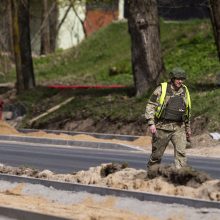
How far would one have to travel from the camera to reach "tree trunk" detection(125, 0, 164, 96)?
31.0m

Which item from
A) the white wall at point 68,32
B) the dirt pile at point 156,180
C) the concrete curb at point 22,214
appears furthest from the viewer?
the white wall at point 68,32

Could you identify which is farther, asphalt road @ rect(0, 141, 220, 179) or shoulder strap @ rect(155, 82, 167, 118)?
asphalt road @ rect(0, 141, 220, 179)

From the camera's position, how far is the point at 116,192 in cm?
1145

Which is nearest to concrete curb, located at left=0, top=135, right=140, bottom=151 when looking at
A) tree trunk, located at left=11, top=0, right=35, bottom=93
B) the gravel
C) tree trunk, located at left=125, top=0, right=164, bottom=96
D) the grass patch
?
the grass patch

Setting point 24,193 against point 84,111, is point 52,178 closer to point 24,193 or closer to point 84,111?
point 24,193

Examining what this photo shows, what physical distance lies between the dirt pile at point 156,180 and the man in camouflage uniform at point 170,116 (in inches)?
26.8

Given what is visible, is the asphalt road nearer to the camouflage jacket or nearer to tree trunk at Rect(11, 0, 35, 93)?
the camouflage jacket

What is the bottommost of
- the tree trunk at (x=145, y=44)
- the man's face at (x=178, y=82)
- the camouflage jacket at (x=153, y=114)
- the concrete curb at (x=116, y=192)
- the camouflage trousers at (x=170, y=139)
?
the concrete curb at (x=116, y=192)

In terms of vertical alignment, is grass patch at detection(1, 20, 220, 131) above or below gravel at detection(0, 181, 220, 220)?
above

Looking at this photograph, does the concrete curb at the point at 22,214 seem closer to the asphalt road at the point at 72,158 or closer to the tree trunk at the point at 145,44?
the asphalt road at the point at 72,158

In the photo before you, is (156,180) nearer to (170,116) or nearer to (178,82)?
(170,116)

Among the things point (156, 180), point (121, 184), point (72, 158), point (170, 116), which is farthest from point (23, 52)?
point (156, 180)

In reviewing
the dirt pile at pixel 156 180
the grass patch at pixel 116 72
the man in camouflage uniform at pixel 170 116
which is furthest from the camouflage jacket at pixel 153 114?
the grass patch at pixel 116 72

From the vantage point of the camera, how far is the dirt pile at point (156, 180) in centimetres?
1124
